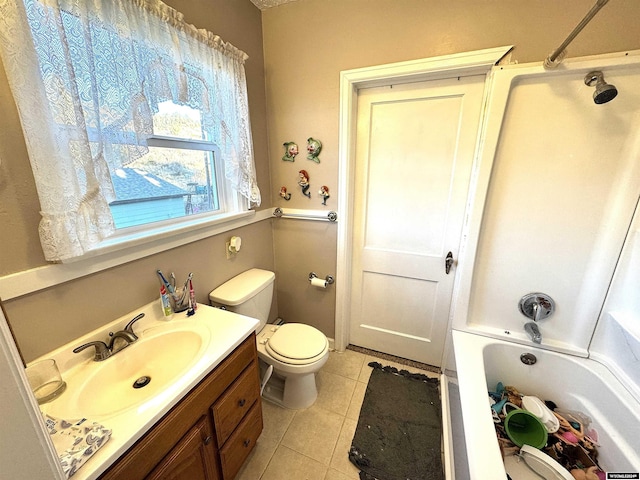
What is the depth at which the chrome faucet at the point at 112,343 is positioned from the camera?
933mm

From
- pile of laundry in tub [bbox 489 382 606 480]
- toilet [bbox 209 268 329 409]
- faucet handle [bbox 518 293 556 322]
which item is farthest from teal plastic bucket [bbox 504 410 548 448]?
toilet [bbox 209 268 329 409]

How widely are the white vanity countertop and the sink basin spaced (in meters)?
0.02

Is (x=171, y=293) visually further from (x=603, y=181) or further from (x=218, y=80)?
(x=603, y=181)

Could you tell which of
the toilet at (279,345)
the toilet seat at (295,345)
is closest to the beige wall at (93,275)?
the toilet at (279,345)

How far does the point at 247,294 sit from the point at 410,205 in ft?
3.78

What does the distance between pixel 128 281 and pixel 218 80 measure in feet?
3.41

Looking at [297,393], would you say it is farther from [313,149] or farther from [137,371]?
[313,149]

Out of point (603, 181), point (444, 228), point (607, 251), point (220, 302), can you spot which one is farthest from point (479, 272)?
point (220, 302)

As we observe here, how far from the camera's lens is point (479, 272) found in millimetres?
1530

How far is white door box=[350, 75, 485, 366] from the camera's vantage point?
59.2 inches

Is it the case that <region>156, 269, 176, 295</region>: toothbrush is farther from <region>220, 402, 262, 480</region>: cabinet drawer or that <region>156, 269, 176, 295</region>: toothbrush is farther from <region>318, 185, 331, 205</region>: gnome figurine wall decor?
<region>318, 185, 331, 205</region>: gnome figurine wall decor

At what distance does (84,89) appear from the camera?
82cm

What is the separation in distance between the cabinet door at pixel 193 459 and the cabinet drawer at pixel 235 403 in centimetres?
4

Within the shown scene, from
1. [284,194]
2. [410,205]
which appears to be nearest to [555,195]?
[410,205]
